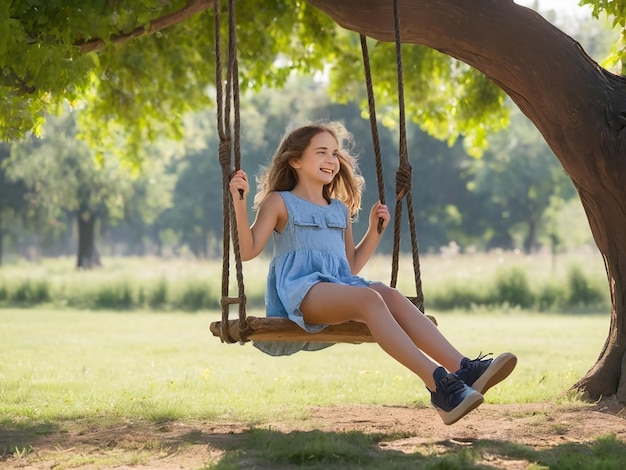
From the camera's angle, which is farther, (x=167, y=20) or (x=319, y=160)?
(x=167, y=20)

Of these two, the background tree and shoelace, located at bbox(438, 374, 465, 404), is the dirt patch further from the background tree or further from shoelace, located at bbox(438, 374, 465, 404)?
the background tree

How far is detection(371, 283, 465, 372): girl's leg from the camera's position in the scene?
481 cm

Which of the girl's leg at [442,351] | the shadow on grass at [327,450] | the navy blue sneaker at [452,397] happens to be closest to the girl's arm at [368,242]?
the girl's leg at [442,351]

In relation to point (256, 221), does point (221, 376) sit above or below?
below

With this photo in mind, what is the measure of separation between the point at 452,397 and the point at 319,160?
173cm

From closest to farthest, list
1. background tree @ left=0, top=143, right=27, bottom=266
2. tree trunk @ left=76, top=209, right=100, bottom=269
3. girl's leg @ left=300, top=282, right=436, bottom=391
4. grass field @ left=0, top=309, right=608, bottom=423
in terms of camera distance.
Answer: girl's leg @ left=300, top=282, right=436, bottom=391 → grass field @ left=0, top=309, right=608, bottom=423 → tree trunk @ left=76, top=209, right=100, bottom=269 → background tree @ left=0, top=143, right=27, bottom=266

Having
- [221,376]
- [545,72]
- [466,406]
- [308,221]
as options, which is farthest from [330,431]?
[221,376]

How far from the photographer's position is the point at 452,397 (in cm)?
450

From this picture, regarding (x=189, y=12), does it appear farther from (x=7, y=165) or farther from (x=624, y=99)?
(x=7, y=165)

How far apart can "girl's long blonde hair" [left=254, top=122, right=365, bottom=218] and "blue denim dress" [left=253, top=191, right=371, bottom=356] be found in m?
0.21

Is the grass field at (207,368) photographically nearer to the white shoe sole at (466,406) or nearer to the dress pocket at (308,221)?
the dress pocket at (308,221)

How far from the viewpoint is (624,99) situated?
6227 millimetres

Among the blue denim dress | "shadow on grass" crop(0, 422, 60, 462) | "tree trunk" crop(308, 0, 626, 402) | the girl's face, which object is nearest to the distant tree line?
"shadow on grass" crop(0, 422, 60, 462)

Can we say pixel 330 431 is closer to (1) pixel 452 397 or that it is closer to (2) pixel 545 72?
(1) pixel 452 397
